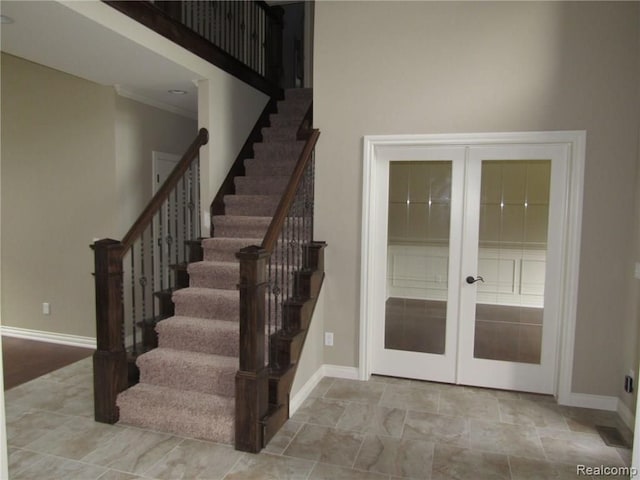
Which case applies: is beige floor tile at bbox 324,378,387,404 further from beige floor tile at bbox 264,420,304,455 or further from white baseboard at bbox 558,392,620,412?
white baseboard at bbox 558,392,620,412

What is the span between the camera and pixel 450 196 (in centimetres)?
379

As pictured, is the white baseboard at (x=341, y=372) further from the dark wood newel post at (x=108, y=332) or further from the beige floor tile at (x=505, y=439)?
the dark wood newel post at (x=108, y=332)

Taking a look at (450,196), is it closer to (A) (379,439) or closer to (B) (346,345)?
(B) (346,345)

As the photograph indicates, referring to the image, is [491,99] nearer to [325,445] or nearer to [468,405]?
[468,405]

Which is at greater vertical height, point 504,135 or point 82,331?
point 504,135

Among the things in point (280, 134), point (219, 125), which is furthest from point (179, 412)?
point (280, 134)

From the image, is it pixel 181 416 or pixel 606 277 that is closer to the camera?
pixel 181 416

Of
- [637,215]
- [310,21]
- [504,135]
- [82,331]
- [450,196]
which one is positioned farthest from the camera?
[310,21]

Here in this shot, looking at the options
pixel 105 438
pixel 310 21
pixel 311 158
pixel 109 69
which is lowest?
pixel 105 438

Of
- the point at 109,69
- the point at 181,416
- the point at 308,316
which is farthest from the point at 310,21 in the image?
the point at 181,416

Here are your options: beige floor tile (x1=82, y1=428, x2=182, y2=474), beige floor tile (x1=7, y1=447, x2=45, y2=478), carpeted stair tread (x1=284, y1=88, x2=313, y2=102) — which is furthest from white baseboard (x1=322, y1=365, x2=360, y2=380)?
carpeted stair tread (x1=284, y1=88, x2=313, y2=102)

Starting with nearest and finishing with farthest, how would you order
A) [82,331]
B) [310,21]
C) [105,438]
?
[105,438] → [82,331] → [310,21]

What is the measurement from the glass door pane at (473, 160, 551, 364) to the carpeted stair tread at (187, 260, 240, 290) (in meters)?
2.01

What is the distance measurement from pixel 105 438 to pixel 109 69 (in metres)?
2.87
